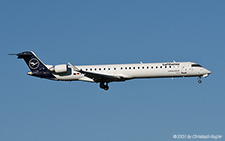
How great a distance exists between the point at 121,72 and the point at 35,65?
1040 centimetres

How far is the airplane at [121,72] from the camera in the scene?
44906 mm

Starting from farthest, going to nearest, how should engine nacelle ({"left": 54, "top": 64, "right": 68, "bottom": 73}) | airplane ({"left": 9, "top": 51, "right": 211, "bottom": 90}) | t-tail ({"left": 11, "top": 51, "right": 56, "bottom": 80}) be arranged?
t-tail ({"left": 11, "top": 51, "right": 56, "bottom": 80})
engine nacelle ({"left": 54, "top": 64, "right": 68, "bottom": 73})
airplane ({"left": 9, "top": 51, "right": 211, "bottom": 90})

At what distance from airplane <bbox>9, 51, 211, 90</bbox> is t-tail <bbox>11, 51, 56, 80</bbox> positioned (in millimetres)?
116

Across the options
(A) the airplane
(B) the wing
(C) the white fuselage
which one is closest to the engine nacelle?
(A) the airplane

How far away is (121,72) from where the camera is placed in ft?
150

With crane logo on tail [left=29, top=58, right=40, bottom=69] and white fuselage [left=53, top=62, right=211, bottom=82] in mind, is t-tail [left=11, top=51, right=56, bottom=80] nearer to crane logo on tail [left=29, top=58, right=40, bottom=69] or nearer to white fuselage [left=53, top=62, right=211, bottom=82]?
crane logo on tail [left=29, top=58, right=40, bottom=69]

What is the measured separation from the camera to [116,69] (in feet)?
151

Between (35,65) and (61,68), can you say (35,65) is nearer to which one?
(35,65)

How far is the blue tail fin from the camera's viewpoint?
4784 centimetres

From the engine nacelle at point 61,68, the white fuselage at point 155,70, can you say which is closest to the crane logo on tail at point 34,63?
the engine nacelle at point 61,68

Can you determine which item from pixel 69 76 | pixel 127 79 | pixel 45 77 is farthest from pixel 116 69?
pixel 45 77

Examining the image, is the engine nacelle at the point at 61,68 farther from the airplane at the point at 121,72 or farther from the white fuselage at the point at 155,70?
the white fuselage at the point at 155,70

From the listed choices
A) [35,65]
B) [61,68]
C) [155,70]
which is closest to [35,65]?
[35,65]

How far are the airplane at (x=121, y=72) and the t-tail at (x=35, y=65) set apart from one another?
116mm
